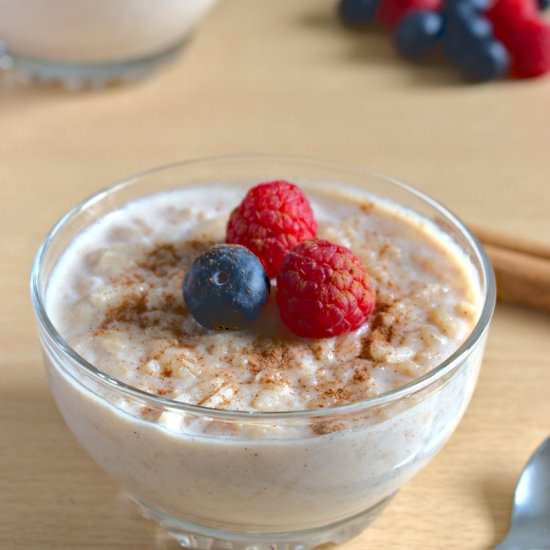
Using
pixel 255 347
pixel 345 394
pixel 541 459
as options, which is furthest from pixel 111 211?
pixel 541 459

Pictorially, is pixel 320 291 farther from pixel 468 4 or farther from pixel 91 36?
pixel 468 4

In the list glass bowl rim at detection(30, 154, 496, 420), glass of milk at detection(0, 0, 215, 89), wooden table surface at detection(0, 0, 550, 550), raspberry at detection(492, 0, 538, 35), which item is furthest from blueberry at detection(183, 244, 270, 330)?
raspberry at detection(492, 0, 538, 35)

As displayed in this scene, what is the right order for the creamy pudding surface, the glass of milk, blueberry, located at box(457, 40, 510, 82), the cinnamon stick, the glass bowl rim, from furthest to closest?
blueberry, located at box(457, 40, 510, 82), the glass of milk, the cinnamon stick, the creamy pudding surface, the glass bowl rim

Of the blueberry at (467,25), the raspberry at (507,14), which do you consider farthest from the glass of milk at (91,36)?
the raspberry at (507,14)

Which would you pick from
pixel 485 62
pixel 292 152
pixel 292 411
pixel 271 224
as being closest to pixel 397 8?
pixel 485 62

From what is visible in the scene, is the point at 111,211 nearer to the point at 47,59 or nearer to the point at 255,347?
the point at 255,347

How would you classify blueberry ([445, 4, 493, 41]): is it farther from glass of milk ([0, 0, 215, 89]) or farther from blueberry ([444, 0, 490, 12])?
glass of milk ([0, 0, 215, 89])

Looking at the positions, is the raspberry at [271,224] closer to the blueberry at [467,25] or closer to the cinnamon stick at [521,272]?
the cinnamon stick at [521,272]
